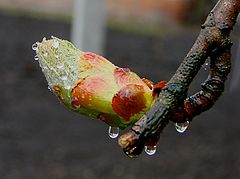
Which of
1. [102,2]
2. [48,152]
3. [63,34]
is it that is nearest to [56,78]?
[48,152]

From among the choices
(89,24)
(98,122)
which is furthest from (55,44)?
(89,24)

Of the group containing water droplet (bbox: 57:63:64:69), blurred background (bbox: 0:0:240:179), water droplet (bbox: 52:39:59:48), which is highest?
water droplet (bbox: 52:39:59:48)

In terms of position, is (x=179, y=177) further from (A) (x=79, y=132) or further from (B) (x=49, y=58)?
(B) (x=49, y=58)

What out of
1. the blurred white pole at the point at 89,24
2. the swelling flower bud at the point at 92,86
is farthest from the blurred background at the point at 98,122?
the swelling flower bud at the point at 92,86

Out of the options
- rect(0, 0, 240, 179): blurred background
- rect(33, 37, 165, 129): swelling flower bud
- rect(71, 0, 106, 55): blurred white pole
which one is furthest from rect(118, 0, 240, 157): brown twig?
rect(71, 0, 106, 55): blurred white pole

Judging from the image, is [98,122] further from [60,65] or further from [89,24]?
[60,65]

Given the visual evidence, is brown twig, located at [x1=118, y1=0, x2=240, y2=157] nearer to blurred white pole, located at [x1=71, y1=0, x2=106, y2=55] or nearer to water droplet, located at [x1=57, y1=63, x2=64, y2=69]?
water droplet, located at [x1=57, y1=63, x2=64, y2=69]
